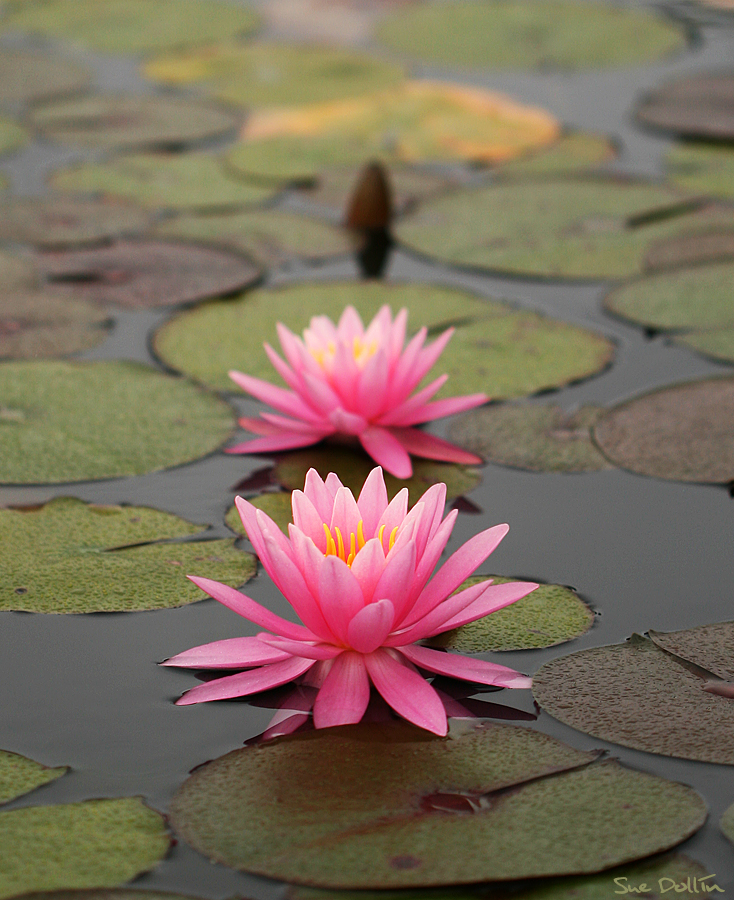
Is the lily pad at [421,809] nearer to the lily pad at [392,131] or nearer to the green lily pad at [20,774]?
the green lily pad at [20,774]

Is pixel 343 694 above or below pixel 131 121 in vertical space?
below

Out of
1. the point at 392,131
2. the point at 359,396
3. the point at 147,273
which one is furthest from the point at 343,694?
the point at 392,131

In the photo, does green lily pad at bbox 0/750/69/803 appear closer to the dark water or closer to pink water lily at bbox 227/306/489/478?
the dark water

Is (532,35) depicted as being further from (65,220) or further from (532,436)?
(532,436)

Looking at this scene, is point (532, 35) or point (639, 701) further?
point (532, 35)

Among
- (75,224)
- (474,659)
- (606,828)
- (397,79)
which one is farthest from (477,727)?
(397,79)

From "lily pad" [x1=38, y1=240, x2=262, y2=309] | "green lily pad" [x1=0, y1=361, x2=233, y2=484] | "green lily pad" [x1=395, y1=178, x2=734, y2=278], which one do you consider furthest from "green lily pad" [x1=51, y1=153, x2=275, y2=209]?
"green lily pad" [x1=0, y1=361, x2=233, y2=484]
